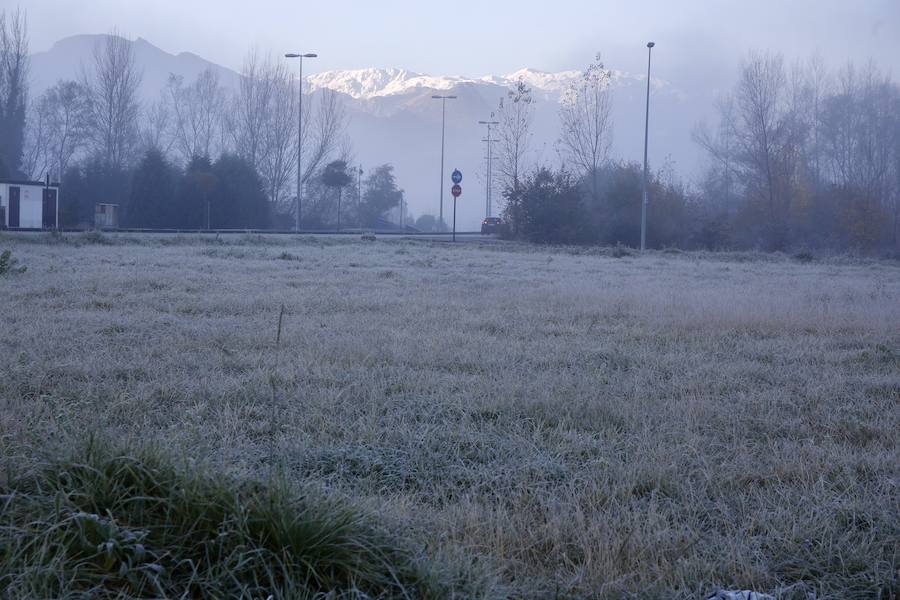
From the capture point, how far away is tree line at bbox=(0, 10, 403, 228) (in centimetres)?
5147

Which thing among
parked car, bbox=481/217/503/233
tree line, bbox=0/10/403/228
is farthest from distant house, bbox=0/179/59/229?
parked car, bbox=481/217/503/233

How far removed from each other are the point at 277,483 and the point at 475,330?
7.01 metres

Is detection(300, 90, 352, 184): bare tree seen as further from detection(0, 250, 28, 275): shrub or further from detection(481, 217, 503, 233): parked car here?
detection(0, 250, 28, 275): shrub

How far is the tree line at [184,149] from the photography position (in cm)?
5147

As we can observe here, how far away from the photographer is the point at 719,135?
64.2m

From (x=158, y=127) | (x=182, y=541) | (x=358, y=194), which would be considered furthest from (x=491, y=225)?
(x=182, y=541)

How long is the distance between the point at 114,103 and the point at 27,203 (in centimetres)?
1771

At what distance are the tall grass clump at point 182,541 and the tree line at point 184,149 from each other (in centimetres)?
4694

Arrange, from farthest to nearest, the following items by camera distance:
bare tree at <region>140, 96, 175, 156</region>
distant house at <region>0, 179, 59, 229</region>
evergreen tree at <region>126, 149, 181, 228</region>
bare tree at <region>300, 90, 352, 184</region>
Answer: bare tree at <region>140, 96, 175, 156</region> < bare tree at <region>300, 90, 352, 184</region> < evergreen tree at <region>126, 149, 181, 228</region> < distant house at <region>0, 179, 59, 229</region>

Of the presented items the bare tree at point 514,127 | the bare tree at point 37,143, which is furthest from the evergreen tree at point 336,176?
the bare tree at point 37,143

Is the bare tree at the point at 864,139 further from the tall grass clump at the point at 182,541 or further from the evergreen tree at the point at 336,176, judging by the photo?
the tall grass clump at the point at 182,541

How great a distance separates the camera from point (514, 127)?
57312 mm

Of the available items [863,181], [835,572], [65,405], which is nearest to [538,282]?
[65,405]

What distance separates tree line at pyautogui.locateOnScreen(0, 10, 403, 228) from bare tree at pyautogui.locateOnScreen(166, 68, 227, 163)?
12cm
